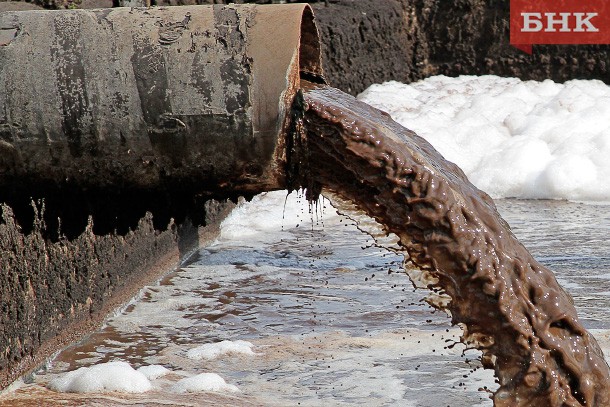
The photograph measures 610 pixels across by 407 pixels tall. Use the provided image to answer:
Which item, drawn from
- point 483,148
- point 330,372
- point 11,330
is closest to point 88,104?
point 11,330

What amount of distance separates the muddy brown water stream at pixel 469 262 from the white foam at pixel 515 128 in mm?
6210

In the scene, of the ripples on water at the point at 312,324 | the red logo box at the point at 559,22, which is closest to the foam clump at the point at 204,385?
the ripples on water at the point at 312,324

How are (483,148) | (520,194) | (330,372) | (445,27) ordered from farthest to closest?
(445,27) < (483,148) < (520,194) < (330,372)

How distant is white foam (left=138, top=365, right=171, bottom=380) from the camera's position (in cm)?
403

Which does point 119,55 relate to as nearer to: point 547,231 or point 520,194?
point 547,231

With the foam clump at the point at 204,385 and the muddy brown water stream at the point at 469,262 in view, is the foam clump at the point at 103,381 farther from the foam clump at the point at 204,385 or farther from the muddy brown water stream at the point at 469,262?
the muddy brown water stream at the point at 469,262

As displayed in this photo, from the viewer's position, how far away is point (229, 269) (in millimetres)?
6082

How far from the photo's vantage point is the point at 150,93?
8.68ft

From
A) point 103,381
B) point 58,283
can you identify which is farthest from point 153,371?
point 58,283

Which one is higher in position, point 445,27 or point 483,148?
point 445,27

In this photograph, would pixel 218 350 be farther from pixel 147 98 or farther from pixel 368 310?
pixel 147 98

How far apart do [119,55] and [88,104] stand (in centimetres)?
15

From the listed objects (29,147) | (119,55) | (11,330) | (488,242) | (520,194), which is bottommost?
(520,194)

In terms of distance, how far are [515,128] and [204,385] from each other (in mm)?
7888
